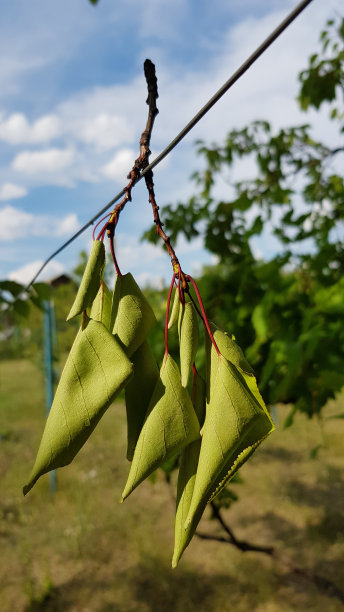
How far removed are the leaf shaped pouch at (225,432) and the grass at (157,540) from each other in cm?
213

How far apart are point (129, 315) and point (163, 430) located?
0.10m

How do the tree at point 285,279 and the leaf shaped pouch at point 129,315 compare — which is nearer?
the leaf shaped pouch at point 129,315

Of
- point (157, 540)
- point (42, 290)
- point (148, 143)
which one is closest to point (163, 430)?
point (148, 143)

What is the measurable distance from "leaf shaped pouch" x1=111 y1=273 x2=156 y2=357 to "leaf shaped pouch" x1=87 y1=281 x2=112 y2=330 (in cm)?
2

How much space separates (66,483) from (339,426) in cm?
281

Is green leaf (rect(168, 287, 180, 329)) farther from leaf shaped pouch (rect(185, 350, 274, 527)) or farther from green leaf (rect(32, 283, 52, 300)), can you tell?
green leaf (rect(32, 283, 52, 300))

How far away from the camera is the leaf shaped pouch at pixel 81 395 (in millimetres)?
357

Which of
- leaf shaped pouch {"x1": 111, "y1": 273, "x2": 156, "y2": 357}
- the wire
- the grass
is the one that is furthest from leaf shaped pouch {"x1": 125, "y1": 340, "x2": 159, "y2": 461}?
the grass

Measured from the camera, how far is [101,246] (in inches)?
16.6

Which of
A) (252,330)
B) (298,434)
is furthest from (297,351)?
(298,434)

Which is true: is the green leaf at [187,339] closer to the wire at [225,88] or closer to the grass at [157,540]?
the wire at [225,88]

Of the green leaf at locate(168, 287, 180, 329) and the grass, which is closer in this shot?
the green leaf at locate(168, 287, 180, 329)

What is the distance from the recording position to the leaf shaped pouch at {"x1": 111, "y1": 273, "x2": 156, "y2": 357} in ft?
1.30

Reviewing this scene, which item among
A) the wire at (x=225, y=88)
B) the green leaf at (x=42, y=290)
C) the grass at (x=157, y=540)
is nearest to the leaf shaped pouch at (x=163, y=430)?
the wire at (x=225, y=88)
